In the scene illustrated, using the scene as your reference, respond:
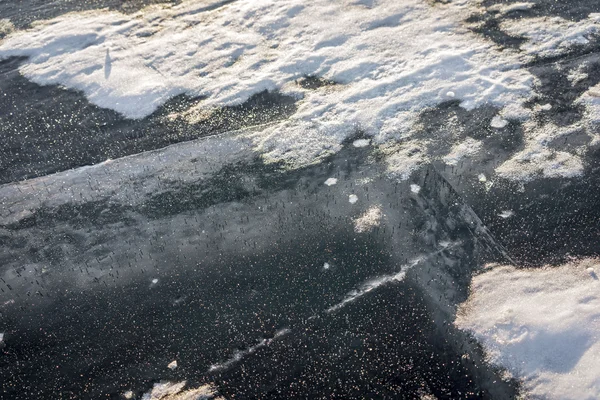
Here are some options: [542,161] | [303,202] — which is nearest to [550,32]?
[542,161]

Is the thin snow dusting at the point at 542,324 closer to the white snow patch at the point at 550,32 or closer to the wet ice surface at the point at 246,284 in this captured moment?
the wet ice surface at the point at 246,284

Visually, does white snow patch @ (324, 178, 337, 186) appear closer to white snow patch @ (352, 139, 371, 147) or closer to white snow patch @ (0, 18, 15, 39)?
white snow patch @ (352, 139, 371, 147)

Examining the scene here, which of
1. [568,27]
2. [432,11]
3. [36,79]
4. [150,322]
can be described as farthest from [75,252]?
[568,27]

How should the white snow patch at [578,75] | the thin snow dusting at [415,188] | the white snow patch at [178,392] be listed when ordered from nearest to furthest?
1. the white snow patch at [178,392]
2. the thin snow dusting at [415,188]
3. the white snow patch at [578,75]

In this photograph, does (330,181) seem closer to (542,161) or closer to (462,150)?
(462,150)

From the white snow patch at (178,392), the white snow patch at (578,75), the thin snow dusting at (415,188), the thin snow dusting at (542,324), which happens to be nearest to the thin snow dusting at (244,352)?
the white snow patch at (178,392)

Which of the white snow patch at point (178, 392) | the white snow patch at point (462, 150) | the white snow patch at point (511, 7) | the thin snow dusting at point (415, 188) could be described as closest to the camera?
the white snow patch at point (178, 392)

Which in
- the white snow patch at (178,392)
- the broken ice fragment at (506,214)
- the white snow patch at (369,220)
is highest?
the white snow patch at (369,220)
